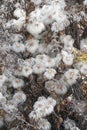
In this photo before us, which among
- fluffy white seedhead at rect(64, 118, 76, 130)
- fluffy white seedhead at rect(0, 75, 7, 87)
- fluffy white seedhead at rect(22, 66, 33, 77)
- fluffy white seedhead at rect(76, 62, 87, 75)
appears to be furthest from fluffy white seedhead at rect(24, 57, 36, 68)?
fluffy white seedhead at rect(64, 118, 76, 130)

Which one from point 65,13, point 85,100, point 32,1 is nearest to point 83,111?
point 85,100

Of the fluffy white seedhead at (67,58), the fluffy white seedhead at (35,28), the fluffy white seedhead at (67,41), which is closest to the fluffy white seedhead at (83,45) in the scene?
the fluffy white seedhead at (67,41)

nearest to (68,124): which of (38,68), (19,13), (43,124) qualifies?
(43,124)

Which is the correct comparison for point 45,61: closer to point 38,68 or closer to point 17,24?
point 38,68

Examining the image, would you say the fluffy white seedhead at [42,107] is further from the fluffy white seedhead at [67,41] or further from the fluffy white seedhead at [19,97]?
the fluffy white seedhead at [67,41]

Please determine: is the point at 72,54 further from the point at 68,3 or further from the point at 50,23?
the point at 68,3

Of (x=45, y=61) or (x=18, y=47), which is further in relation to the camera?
(x=18, y=47)

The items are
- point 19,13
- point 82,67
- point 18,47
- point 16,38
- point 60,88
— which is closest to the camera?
point 60,88
